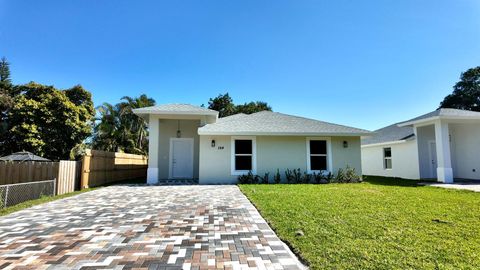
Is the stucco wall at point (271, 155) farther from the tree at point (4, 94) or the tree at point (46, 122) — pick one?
the tree at point (4, 94)

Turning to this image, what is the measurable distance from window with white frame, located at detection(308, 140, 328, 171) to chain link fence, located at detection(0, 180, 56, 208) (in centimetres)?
1165

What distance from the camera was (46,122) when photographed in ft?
66.5

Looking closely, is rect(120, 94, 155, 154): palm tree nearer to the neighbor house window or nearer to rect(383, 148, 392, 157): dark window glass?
the neighbor house window

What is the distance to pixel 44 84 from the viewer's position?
69.4 feet

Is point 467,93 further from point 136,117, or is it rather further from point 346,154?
point 136,117

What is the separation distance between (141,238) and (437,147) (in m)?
15.2

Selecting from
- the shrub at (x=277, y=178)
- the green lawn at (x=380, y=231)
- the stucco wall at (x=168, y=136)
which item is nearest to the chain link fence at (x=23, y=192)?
the stucco wall at (x=168, y=136)

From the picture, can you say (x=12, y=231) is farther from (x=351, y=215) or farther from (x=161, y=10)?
(x=161, y=10)

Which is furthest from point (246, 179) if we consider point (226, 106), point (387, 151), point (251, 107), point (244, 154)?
point (251, 107)

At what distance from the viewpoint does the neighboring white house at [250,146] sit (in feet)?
43.7

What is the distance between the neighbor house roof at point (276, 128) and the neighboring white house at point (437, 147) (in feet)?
6.60

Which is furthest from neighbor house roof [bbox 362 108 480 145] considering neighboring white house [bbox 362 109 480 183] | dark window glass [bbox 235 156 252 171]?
dark window glass [bbox 235 156 252 171]

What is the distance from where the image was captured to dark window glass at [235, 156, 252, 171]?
45.3 feet

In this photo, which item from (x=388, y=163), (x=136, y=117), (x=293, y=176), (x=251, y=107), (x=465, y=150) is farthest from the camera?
(x=251, y=107)
